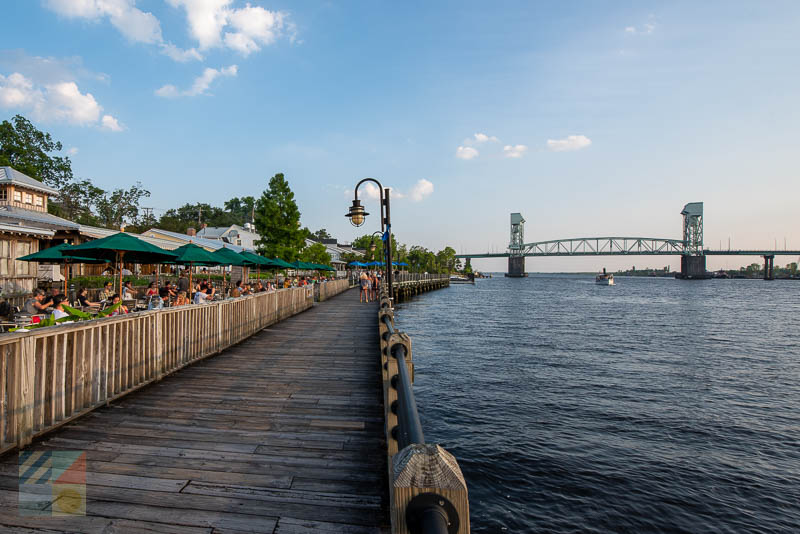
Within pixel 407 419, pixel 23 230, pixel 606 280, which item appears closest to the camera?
pixel 407 419

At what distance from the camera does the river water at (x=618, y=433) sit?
6254 millimetres

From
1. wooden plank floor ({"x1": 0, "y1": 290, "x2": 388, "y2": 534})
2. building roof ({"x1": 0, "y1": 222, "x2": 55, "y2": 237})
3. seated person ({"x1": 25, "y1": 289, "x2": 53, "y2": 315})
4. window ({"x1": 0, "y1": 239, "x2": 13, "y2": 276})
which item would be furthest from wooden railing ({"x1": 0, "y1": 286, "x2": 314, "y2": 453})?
window ({"x1": 0, "y1": 239, "x2": 13, "y2": 276})

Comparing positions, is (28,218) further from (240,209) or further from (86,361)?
(240,209)

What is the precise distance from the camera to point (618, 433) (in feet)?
29.6

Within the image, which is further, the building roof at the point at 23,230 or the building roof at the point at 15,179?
the building roof at the point at 15,179

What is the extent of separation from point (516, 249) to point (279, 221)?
159 meters

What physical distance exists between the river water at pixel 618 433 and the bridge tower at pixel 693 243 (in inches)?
6446

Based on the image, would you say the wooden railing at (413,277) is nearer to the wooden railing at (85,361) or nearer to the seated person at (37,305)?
the seated person at (37,305)

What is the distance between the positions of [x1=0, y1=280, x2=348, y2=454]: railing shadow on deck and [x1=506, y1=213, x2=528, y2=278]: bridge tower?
6835 inches

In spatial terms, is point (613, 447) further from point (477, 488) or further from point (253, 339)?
point (253, 339)

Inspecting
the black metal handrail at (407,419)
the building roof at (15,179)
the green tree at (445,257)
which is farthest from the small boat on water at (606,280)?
the black metal handrail at (407,419)

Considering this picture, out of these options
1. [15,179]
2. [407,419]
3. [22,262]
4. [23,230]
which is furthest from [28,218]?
[407,419]

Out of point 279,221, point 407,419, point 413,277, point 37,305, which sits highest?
point 279,221

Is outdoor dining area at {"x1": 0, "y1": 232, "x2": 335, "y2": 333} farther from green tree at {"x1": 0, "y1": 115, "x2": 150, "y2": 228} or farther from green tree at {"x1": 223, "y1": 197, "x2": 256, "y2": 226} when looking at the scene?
green tree at {"x1": 223, "y1": 197, "x2": 256, "y2": 226}
